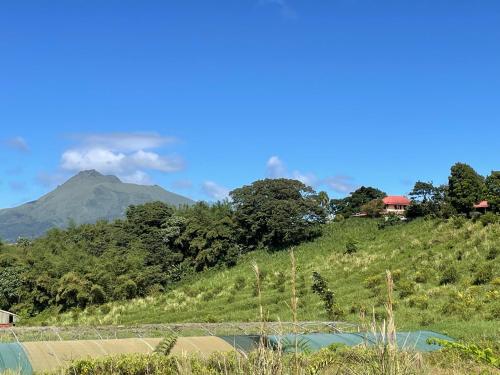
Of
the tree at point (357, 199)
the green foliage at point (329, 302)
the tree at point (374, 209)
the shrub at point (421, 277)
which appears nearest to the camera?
the green foliage at point (329, 302)

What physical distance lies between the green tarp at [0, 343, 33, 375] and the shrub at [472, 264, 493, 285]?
21.3m

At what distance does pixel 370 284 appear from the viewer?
29.4 metres

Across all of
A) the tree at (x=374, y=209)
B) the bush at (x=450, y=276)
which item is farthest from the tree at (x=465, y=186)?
→ the bush at (x=450, y=276)

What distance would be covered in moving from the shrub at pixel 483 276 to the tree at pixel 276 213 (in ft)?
63.8

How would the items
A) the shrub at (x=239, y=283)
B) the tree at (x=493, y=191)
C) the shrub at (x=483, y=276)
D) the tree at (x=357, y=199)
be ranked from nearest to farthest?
the shrub at (x=483, y=276), the tree at (x=493, y=191), the shrub at (x=239, y=283), the tree at (x=357, y=199)

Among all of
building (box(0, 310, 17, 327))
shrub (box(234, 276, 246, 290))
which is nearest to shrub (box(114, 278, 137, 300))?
building (box(0, 310, 17, 327))

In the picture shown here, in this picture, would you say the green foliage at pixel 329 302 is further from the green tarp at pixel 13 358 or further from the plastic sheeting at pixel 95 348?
the green tarp at pixel 13 358

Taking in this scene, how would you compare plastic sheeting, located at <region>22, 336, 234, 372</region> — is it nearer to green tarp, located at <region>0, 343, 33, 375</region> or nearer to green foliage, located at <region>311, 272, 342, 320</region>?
green tarp, located at <region>0, 343, 33, 375</region>

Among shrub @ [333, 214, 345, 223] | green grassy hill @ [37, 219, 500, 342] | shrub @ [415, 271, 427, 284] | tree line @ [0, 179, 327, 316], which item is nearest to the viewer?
green grassy hill @ [37, 219, 500, 342]

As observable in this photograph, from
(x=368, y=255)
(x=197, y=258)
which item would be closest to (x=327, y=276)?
(x=368, y=255)

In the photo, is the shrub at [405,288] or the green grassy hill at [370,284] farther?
the shrub at [405,288]

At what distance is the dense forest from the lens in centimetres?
4150

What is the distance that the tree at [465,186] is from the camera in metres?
35.7

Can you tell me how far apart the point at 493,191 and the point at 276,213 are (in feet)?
55.5
